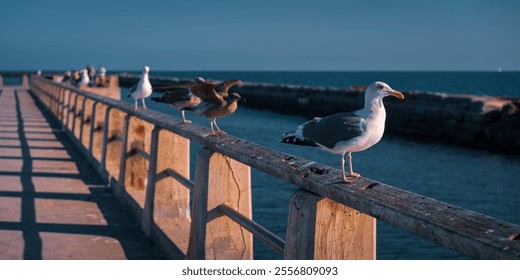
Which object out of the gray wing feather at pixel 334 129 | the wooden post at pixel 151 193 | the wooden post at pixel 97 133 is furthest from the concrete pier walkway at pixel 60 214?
the gray wing feather at pixel 334 129

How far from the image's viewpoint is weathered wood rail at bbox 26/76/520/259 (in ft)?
7.12

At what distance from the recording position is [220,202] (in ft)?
14.0

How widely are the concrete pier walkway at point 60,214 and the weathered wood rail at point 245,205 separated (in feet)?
0.67

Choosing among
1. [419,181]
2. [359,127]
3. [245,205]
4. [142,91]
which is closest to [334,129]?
[359,127]

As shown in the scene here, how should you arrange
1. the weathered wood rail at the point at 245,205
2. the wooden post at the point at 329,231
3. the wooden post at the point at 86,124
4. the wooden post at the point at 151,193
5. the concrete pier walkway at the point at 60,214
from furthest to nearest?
the wooden post at the point at 86,124, the wooden post at the point at 151,193, the concrete pier walkway at the point at 60,214, the wooden post at the point at 329,231, the weathered wood rail at the point at 245,205

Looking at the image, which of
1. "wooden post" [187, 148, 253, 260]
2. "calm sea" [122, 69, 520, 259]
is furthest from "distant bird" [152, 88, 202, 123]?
"calm sea" [122, 69, 520, 259]

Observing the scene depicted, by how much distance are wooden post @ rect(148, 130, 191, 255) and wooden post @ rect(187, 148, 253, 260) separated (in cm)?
127

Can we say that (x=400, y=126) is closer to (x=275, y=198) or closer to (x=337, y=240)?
(x=275, y=198)

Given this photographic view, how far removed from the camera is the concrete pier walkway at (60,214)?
5055 mm

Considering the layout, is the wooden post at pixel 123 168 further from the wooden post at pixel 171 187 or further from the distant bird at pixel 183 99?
the wooden post at pixel 171 187

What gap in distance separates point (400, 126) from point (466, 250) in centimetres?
2762

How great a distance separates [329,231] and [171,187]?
3.29 metres

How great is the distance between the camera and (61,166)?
915 centimetres

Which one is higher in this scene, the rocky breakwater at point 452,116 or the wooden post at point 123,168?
the wooden post at point 123,168
